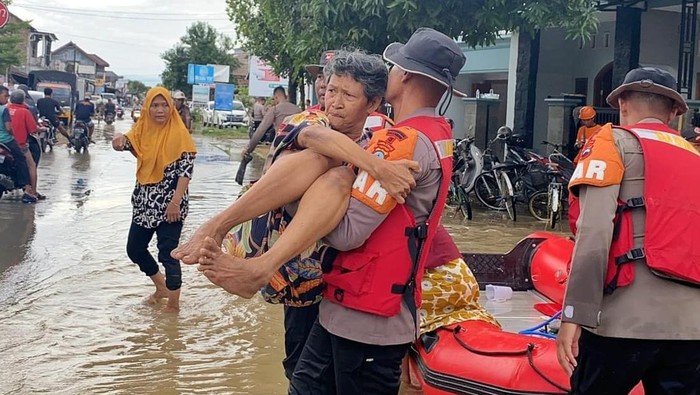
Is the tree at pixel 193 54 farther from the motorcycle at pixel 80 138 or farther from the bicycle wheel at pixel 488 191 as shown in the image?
the bicycle wheel at pixel 488 191

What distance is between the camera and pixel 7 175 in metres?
11.4

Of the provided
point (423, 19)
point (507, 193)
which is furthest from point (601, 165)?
point (507, 193)

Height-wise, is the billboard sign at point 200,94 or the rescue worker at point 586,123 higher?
the billboard sign at point 200,94

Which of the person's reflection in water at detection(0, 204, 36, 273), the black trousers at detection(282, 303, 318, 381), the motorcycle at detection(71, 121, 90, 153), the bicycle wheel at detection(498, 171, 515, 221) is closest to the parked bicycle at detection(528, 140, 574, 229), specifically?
the bicycle wheel at detection(498, 171, 515, 221)

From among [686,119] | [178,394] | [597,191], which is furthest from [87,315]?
[686,119]

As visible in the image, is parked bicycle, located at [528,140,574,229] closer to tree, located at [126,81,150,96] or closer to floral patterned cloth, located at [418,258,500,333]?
floral patterned cloth, located at [418,258,500,333]

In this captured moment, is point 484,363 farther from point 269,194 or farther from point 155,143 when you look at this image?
point 155,143

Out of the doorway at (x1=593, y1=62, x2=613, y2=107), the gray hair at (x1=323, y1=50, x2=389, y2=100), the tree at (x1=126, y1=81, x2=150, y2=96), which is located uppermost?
the tree at (x1=126, y1=81, x2=150, y2=96)

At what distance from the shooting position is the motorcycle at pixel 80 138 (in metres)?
21.0

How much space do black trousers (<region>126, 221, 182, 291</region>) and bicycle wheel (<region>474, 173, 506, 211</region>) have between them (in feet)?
23.2

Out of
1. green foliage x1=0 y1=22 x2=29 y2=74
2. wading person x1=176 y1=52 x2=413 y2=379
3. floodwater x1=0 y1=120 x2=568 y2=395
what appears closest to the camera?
wading person x1=176 y1=52 x2=413 y2=379

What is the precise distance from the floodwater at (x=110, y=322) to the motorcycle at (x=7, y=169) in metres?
0.58

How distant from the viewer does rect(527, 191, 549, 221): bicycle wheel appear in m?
11.9

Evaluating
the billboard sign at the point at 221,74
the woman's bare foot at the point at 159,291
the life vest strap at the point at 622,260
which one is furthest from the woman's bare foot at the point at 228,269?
the billboard sign at the point at 221,74
